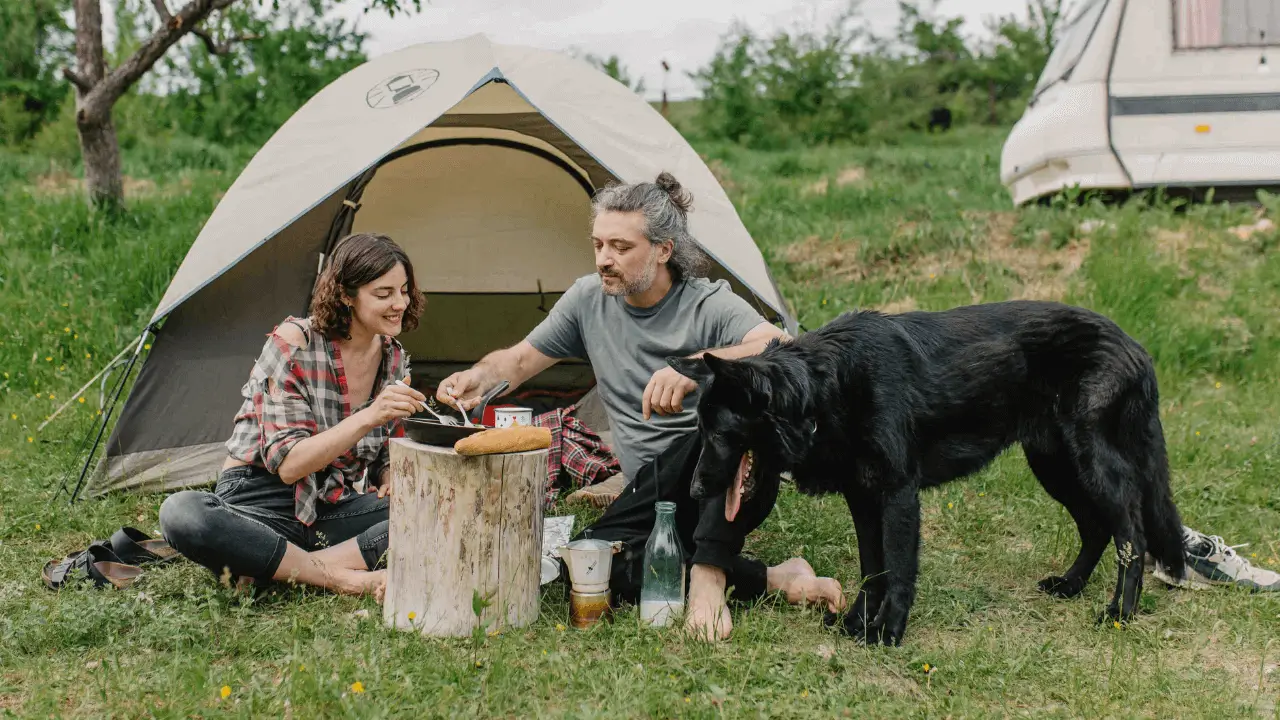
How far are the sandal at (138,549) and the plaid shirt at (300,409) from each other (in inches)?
16.3

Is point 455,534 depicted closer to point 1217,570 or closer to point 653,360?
point 653,360

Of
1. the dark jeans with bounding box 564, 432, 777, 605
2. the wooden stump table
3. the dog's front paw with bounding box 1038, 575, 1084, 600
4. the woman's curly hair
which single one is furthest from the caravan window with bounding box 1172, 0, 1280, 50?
the wooden stump table

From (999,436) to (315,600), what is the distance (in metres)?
2.01

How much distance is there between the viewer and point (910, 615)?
3.02m

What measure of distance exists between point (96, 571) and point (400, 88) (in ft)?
6.95

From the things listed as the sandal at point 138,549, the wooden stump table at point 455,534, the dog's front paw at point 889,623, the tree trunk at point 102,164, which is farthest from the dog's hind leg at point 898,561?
the tree trunk at point 102,164

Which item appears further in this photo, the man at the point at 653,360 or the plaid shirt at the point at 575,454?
the plaid shirt at the point at 575,454

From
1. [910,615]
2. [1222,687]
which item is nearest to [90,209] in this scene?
[910,615]

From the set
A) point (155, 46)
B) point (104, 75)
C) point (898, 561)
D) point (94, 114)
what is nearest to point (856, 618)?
point (898, 561)

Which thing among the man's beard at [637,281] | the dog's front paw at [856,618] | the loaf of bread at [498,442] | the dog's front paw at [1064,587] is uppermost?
the man's beard at [637,281]

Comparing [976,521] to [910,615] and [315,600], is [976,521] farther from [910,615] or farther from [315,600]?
[315,600]

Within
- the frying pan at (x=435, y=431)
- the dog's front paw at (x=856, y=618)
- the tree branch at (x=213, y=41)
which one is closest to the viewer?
the frying pan at (x=435, y=431)

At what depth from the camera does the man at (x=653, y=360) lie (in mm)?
2914

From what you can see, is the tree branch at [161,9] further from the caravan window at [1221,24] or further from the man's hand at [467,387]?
the caravan window at [1221,24]
